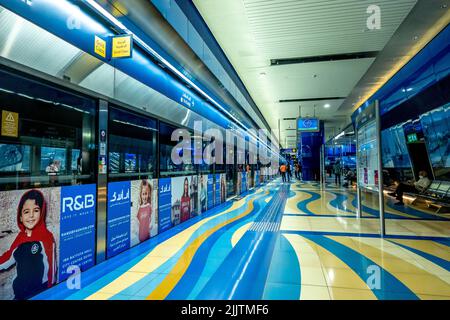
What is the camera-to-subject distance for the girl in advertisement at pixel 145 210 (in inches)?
150

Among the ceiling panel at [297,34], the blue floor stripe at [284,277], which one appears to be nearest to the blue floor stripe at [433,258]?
the blue floor stripe at [284,277]

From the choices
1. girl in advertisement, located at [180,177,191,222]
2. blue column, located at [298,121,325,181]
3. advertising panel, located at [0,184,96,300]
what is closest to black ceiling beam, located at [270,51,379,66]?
girl in advertisement, located at [180,177,191,222]

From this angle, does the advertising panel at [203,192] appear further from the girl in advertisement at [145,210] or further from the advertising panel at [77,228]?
the advertising panel at [77,228]

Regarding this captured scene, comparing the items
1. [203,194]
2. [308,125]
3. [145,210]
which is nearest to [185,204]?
[203,194]

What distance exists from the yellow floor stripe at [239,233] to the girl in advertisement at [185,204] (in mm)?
1290

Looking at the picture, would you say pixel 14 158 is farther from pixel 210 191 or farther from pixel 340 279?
pixel 210 191

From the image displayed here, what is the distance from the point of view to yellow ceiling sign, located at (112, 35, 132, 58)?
297cm

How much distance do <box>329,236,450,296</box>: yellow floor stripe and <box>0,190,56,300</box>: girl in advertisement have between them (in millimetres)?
3530

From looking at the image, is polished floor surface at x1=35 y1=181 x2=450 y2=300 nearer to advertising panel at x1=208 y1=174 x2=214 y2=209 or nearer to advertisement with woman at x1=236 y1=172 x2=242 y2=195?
advertising panel at x1=208 y1=174 x2=214 y2=209

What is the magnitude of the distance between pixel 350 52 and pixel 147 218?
603cm

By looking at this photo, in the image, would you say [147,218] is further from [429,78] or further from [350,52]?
[429,78]

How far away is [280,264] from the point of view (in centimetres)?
302

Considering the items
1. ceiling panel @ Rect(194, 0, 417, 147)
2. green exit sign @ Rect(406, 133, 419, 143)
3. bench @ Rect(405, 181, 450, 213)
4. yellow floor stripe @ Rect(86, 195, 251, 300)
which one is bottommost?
yellow floor stripe @ Rect(86, 195, 251, 300)
